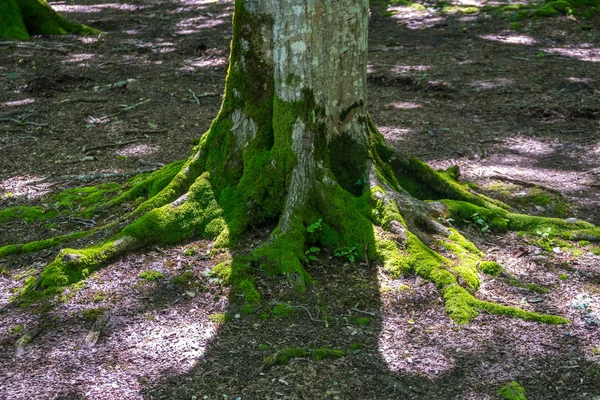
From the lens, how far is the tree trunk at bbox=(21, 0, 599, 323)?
464 cm

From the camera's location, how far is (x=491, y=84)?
409 inches

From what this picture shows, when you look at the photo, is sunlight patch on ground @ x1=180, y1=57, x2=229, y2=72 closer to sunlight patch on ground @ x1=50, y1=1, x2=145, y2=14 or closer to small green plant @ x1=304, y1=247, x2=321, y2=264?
sunlight patch on ground @ x1=50, y1=1, x2=145, y2=14

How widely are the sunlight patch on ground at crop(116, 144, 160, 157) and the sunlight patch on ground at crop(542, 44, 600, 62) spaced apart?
317 inches

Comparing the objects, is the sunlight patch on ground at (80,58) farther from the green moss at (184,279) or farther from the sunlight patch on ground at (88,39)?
the green moss at (184,279)

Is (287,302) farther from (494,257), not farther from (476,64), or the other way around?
(476,64)

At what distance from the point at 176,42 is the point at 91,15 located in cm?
449

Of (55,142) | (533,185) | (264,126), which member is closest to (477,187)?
(533,185)

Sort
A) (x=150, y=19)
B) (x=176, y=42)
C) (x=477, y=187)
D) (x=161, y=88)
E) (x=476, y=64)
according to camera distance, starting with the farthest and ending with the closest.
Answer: (x=150, y=19), (x=176, y=42), (x=476, y=64), (x=161, y=88), (x=477, y=187)

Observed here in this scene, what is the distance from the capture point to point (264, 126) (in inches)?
203

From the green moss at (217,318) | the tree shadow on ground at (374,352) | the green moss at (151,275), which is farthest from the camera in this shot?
the green moss at (151,275)

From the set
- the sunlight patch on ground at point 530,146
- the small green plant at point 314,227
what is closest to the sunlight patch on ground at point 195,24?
the sunlight patch on ground at point 530,146

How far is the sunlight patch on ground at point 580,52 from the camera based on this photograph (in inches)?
455

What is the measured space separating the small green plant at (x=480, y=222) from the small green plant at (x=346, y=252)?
53.0 inches

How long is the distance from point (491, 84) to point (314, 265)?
6903 mm
